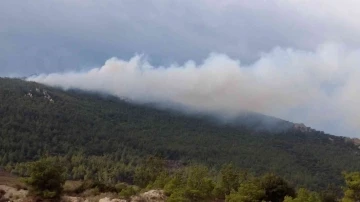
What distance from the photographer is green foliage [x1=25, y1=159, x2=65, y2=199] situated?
5091 centimetres

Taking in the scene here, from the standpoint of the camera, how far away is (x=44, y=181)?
51.6m

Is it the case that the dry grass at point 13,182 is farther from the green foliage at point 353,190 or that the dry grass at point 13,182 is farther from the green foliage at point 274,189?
the green foliage at point 353,190

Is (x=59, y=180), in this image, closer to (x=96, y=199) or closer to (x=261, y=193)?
(x=96, y=199)

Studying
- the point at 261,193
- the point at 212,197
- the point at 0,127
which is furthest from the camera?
the point at 0,127

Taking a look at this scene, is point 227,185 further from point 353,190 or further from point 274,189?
point 353,190

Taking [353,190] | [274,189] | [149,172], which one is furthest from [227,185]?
[353,190]

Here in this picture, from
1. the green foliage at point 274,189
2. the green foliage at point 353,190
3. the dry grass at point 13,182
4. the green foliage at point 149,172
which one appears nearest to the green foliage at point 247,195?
the green foliage at point 274,189

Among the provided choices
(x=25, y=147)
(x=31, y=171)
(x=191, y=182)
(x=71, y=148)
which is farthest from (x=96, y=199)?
(x=71, y=148)

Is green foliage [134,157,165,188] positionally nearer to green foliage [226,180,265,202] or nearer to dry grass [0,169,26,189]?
dry grass [0,169,26,189]

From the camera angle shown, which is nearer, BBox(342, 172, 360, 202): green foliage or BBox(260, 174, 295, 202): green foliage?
BBox(342, 172, 360, 202): green foliage

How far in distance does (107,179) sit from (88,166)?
20.6 meters

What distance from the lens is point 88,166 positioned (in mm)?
153375

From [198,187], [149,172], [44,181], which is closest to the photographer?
[44,181]

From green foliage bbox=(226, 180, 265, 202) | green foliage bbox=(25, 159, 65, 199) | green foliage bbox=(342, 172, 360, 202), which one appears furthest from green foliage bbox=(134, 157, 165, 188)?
green foliage bbox=(342, 172, 360, 202)
